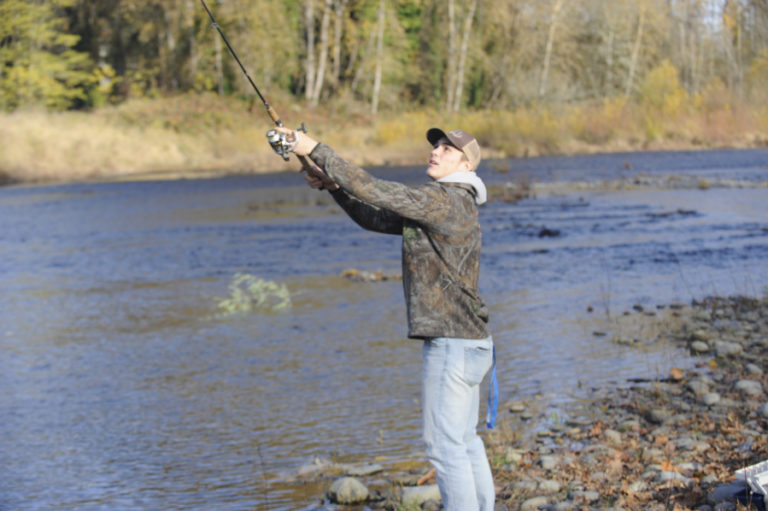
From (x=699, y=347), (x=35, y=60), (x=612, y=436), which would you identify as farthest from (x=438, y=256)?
(x=35, y=60)

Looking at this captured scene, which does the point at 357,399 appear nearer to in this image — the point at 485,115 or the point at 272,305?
the point at 272,305

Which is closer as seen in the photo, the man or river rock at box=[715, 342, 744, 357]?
the man

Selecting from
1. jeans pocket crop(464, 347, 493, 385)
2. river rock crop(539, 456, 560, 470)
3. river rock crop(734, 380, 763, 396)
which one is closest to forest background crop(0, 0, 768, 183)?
river rock crop(734, 380, 763, 396)

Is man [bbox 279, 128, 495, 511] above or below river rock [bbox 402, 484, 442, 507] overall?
above

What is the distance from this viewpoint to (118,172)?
39594 millimetres

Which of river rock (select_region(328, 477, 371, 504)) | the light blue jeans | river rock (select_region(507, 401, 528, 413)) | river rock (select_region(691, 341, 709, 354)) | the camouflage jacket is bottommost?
river rock (select_region(328, 477, 371, 504))

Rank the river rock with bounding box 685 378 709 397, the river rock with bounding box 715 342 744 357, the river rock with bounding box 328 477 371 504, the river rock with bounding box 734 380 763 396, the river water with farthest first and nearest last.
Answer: the river rock with bounding box 715 342 744 357
the river rock with bounding box 685 378 709 397
the river rock with bounding box 734 380 763 396
the river water
the river rock with bounding box 328 477 371 504

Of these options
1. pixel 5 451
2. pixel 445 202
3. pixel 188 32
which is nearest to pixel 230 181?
pixel 188 32

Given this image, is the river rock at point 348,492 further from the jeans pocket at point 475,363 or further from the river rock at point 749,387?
the river rock at point 749,387

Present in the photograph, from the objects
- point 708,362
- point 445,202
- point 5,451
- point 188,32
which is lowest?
point 5,451

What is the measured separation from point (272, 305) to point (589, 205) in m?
12.0

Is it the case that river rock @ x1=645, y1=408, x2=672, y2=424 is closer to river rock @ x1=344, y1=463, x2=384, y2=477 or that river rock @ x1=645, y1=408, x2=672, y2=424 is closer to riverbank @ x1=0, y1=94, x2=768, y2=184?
river rock @ x1=344, y1=463, x2=384, y2=477

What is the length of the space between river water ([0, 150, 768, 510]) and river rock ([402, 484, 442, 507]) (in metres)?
0.62

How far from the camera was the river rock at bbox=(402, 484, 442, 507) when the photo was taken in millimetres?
4980
